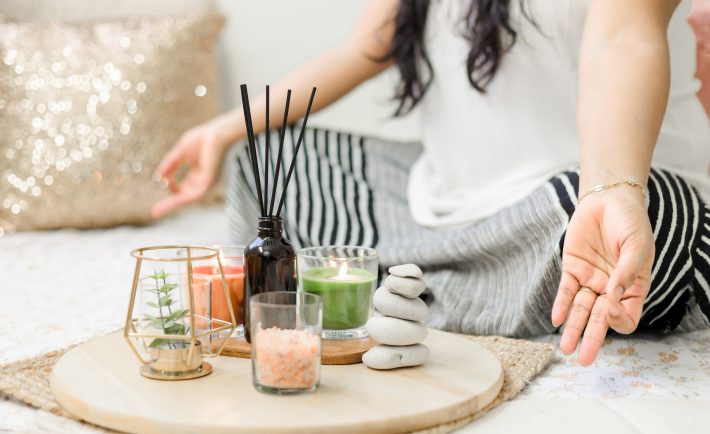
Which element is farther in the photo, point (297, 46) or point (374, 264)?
point (297, 46)

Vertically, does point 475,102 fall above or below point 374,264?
above

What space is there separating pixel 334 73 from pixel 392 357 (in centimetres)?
85

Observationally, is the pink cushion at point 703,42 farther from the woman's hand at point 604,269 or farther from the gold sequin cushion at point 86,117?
the gold sequin cushion at point 86,117

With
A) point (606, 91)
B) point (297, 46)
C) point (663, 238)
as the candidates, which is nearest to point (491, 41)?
point (606, 91)

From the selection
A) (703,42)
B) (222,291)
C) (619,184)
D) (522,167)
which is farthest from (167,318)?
(703,42)

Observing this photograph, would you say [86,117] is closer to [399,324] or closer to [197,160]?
[197,160]

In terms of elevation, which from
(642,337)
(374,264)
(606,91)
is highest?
(606,91)

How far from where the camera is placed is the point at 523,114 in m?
1.33

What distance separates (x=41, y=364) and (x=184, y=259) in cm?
23

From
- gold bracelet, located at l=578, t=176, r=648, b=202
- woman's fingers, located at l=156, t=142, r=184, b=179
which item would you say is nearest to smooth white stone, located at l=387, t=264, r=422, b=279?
gold bracelet, located at l=578, t=176, r=648, b=202

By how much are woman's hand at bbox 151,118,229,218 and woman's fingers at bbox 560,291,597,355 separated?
2.99 ft

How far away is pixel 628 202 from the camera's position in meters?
0.88

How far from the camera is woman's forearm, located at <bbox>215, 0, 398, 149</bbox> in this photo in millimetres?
1552

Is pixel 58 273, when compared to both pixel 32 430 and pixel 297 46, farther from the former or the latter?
pixel 297 46
